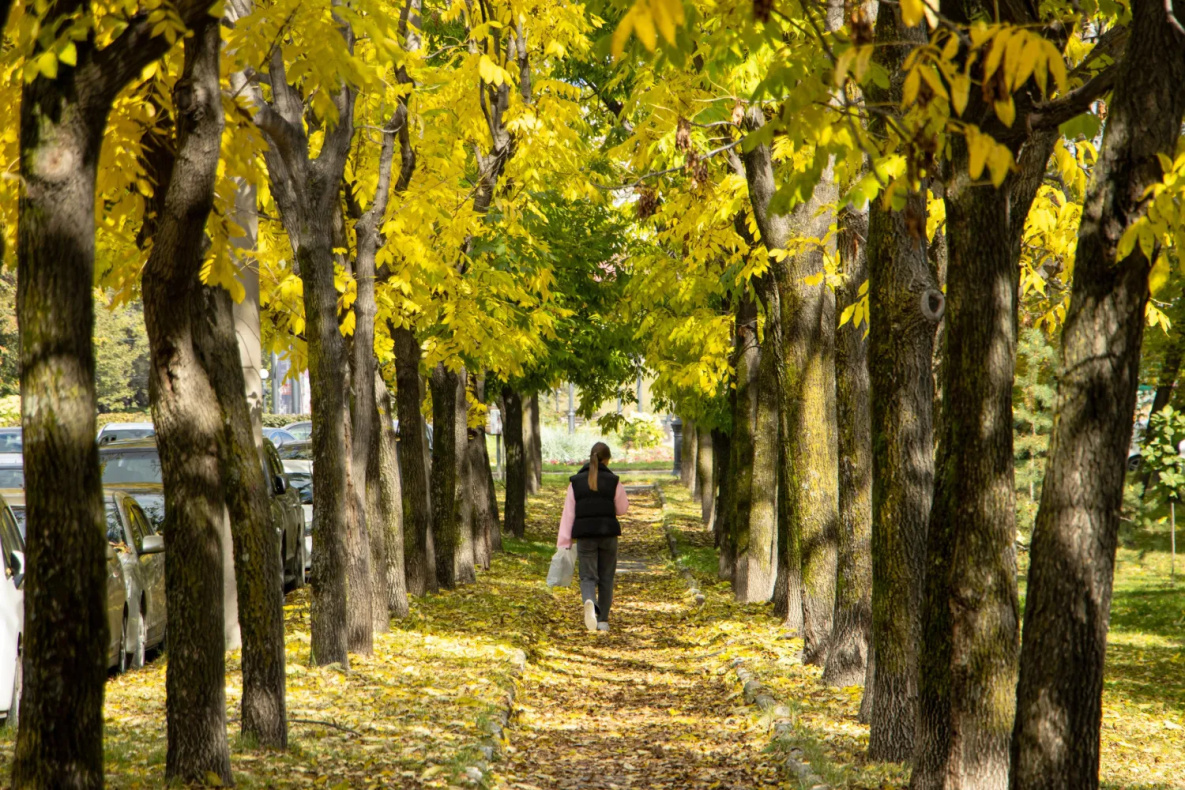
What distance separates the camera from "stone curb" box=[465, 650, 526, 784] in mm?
7668

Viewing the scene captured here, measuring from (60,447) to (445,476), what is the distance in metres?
13.8

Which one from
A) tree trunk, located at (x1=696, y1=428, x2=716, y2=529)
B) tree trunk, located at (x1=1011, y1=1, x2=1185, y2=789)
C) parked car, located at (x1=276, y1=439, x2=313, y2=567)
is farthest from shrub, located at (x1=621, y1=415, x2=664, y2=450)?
tree trunk, located at (x1=1011, y1=1, x2=1185, y2=789)

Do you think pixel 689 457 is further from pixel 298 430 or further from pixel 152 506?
pixel 152 506

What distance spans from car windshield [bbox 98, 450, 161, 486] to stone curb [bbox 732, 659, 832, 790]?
23.5 feet

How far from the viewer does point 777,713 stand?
970 centimetres

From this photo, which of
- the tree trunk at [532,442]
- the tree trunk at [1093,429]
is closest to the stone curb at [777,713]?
the tree trunk at [1093,429]

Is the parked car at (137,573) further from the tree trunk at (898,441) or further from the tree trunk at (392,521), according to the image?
the tree trunk at (898,441)

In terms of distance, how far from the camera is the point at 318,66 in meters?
7.19

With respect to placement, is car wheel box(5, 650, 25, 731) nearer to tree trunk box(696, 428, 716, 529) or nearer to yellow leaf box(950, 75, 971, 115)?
yellow leaf box(950, 75, 971, 115)

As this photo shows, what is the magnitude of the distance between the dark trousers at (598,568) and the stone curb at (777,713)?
2737 mm

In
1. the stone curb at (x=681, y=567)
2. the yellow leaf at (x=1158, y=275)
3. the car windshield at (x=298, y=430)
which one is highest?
the yellow leaf at (x=1158, y=275)

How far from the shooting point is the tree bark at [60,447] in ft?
14.8

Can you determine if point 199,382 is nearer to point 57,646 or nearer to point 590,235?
point 57,646

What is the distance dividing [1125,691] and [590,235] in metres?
14.0
